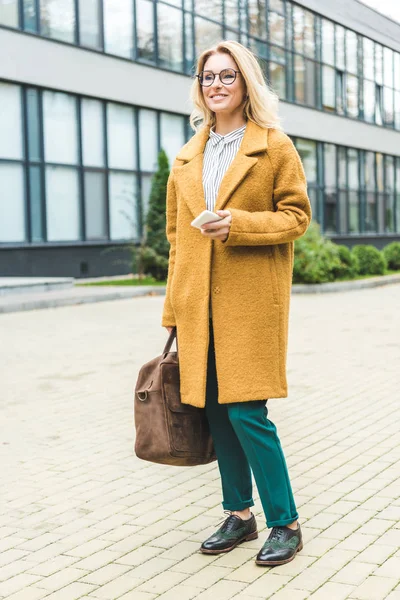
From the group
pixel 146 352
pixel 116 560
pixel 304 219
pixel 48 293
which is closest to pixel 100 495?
pixel 116 560

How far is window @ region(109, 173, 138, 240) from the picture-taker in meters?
25.2

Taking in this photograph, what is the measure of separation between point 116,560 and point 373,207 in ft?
125

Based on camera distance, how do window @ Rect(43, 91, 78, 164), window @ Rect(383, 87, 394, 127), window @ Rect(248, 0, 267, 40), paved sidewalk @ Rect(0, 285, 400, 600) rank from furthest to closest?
1. window @ Rect(383, 87, 394, 127)
2. window @ Rect(248, 0, 267, 40)
3. window @ Rect(43, 91, 78, 164)
4. paved sidewalk @ Rect(0, 285, 400, 600)

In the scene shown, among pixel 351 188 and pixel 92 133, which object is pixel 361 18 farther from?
pixel 92 133

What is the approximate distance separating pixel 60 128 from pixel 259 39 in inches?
439

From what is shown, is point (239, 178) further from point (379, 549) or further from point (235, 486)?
point (379, 549)

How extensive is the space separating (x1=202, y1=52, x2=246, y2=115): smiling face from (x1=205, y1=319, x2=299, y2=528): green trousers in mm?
967

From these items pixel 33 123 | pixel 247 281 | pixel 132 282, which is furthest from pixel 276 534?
pixel 33 123

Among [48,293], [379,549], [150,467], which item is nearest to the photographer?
[379,549]

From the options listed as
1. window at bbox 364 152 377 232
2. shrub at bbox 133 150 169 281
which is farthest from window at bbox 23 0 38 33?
window at bbox 364 152 377 232

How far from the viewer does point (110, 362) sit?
32.1 ft

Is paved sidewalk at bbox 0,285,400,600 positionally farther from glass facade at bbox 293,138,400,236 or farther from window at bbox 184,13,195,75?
glass facade at bbox 293,138,400,236

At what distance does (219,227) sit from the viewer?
3.55 metres

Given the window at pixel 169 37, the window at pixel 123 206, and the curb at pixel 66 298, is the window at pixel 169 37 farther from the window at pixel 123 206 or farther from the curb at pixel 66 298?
the curb at pixel 66 298
